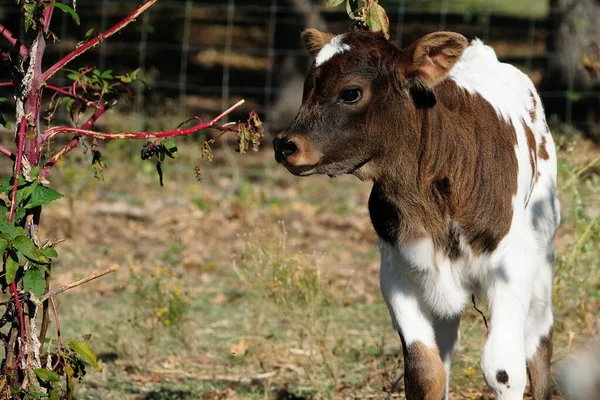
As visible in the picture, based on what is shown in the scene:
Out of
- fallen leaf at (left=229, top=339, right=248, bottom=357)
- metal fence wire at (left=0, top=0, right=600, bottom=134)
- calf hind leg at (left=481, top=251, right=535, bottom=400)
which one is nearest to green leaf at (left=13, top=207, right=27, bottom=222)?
calf hind leg at (left=481, top=251, right=535, bottom=400)

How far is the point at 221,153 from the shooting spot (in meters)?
12.5

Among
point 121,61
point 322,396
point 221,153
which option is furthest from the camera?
point 121,61

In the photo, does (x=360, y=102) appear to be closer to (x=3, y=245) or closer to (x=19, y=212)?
(x=19, y=212)

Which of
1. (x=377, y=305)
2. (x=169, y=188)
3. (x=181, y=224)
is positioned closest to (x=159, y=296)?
(x=377, y=305)

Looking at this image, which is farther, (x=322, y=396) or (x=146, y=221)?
(x=146, y=221)

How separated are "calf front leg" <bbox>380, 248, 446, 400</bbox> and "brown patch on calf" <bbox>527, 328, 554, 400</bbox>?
2.14 feet

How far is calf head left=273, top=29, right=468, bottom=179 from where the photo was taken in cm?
414

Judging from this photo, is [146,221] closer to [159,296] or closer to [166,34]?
[159,296]

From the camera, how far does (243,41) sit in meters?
17.1

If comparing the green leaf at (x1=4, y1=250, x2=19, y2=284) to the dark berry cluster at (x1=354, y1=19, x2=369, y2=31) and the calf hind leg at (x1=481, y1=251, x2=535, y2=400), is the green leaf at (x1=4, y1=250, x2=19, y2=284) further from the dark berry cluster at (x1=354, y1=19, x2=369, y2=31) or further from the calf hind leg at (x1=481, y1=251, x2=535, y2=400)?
the calf hind leg at (x1=481, y1=251, x2=535, y2=400)

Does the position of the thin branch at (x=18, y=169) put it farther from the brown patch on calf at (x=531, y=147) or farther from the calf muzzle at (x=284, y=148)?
the brown patch on calf at (x=531, y=147)

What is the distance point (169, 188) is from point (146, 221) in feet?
3.81

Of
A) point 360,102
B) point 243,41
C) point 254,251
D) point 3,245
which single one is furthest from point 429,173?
point 243,41

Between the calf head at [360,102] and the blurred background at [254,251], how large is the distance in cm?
77
